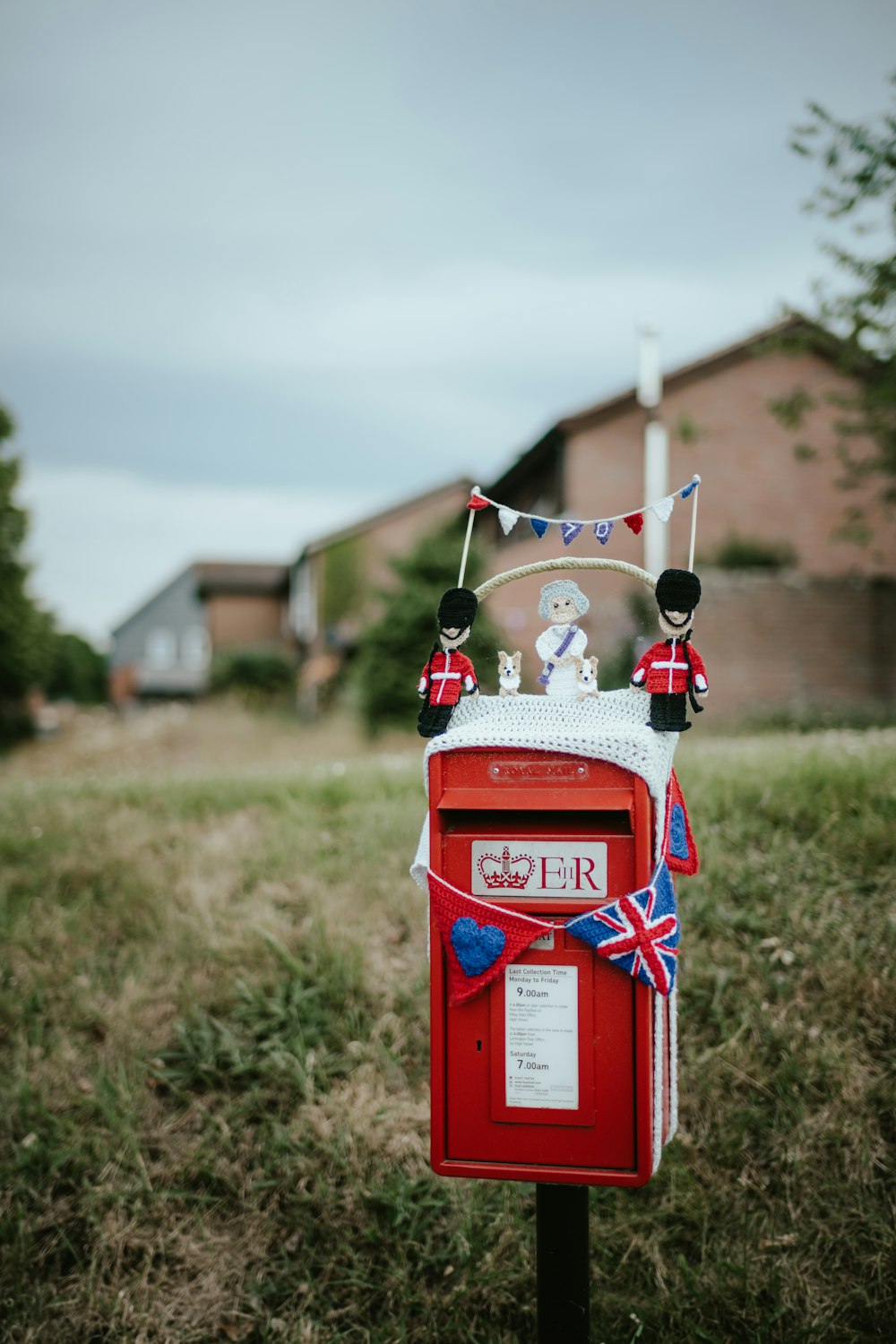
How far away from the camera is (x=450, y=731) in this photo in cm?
214

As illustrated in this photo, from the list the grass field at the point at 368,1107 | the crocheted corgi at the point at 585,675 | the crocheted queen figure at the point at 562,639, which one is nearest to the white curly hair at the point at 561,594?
the crocheted queen figure at the point at 562,639

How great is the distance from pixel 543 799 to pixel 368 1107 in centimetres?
169

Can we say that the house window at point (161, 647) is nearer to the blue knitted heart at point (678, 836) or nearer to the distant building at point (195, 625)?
the distant building at point (195, 625)

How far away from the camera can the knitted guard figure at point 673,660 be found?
6.86ft

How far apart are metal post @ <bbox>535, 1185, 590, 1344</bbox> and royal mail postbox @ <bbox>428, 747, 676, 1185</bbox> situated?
19 cm

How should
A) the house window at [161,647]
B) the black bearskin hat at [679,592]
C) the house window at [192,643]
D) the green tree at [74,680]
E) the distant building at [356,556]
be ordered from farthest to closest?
the green tree at [74,680], the house window at [192,643], the house window at [161,647], the distant building at [356,556], the black bearskin hat at [679,592]

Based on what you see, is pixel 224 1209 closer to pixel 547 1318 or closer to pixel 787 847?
pixel 547 1318

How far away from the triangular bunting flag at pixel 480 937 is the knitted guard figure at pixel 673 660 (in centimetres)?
54

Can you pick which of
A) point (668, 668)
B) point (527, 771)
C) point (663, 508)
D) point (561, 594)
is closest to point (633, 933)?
point (527, 771)

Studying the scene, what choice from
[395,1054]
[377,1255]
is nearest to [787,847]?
[395,1054]

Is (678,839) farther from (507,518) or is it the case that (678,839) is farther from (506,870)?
(507,518)

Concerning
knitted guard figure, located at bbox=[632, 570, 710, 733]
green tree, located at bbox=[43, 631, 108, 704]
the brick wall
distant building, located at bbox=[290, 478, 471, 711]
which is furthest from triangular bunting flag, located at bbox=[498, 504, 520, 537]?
green tree, located at bbox=[43, 631, 108, 704]

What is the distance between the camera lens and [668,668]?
210cm

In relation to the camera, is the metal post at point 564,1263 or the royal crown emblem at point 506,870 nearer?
the royal crown emblem at point 506,870
